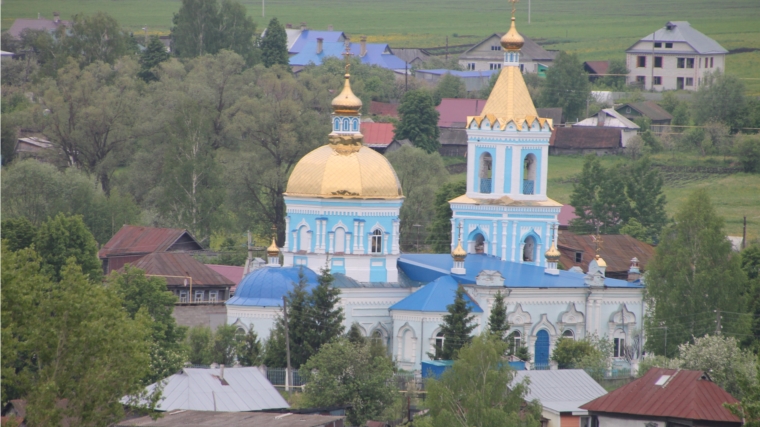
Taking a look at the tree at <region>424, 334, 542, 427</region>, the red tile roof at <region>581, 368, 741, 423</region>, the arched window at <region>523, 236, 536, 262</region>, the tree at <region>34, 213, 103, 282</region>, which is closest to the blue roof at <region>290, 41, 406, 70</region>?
the tree at <region>34, 213, 103, 282</region>

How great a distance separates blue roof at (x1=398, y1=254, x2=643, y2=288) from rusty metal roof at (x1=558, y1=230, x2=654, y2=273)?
872 cm

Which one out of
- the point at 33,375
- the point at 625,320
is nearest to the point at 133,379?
the point at 33,375

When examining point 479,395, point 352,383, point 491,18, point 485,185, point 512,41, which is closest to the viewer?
point 479,395

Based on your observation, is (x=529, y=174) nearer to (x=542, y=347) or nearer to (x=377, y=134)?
(x=542, y=347)

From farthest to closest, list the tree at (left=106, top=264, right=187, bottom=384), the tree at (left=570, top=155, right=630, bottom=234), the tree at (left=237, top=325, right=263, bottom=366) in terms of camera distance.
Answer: the tree at (left=570, top=155, right=630, bottom=234), the tree at (left=237, top=325, right=263, bottom=366), the tree at (left=106, top=264, right=187, bottom=384)

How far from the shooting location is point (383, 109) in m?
91.6

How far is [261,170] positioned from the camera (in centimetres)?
6812

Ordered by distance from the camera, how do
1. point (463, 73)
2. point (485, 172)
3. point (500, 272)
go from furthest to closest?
point (463, 73) → point (485, 172) → point (500, 272)

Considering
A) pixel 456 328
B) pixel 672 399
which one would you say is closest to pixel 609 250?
pixel 456 328

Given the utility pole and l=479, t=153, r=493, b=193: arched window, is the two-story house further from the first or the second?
the utility pole

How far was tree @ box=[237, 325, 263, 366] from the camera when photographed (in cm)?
4347

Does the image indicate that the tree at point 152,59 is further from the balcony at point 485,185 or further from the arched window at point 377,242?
the arched window at point 377,242

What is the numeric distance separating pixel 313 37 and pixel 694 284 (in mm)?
67622

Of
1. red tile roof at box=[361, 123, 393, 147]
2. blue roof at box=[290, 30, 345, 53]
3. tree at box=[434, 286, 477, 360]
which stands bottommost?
tree at box=[434, 286, 477, 360]
